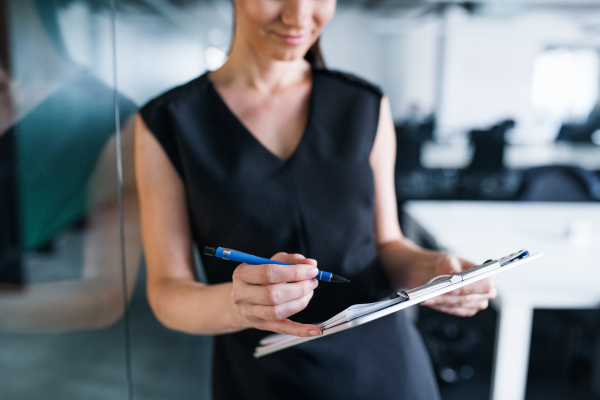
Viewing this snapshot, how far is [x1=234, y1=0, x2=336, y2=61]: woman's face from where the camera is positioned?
1.79ft

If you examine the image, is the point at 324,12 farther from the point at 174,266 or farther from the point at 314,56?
the point at 174,266

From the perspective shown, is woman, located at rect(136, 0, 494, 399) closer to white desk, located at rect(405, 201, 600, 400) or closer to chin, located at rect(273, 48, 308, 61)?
chin, located at rect(273, 48, 308, 61)

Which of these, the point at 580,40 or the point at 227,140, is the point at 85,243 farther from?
the point at 580,40

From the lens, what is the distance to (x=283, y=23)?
1.81 feet

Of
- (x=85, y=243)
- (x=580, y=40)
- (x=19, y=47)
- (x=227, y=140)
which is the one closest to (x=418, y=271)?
(x=227, y=140)

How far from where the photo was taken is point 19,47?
1.38 ft

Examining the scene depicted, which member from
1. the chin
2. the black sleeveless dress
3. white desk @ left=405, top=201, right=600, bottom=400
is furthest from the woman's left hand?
white desk @ left=405, top=201, right=600, bottom=400

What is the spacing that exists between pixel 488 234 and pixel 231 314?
54.1 inches

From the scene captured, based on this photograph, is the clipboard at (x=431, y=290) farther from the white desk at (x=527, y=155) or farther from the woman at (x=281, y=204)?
the white desk at (x=527, y=155)

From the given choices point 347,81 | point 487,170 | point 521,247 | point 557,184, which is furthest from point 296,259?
point 487,170

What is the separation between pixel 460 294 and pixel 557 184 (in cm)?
214

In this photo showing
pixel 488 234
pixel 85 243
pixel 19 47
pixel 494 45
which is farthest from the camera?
pixel 494 45

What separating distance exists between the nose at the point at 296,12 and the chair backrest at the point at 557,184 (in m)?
2.10

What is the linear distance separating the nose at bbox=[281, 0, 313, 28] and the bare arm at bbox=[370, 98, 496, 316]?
0.21 m
